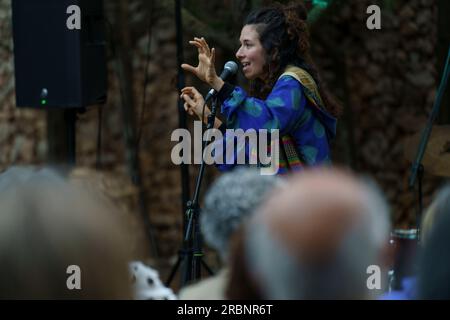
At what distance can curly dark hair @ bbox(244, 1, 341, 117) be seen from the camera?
10.2 ft

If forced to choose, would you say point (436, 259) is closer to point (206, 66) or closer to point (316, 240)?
point (316, 240)

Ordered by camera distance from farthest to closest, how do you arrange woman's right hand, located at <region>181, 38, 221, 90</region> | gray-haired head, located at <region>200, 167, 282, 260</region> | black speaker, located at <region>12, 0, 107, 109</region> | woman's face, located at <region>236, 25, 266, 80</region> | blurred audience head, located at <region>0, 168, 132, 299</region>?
black speaker, located at <region>12, 0, 107, 109</region> < woman's face, located at <region>236, 25, 266, 80</region> < woman's right hand, located at <region>181, 38, 221, 90</region> < gray-haired head, located at <region>200, 167, 282, 260</region> < blurred audience head, located at <region>0, 168, 132, 299</region>

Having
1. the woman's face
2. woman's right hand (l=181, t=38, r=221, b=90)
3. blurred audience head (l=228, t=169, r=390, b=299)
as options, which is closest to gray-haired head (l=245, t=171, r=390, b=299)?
blurred audience head (l=228, t=169, r=390, b=299)

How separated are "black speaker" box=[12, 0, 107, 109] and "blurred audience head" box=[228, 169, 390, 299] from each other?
2926 millimetres

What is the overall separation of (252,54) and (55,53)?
144cm

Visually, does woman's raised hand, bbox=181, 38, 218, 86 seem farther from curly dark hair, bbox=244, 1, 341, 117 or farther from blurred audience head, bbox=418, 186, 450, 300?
blurred audience head, bbox=418, 186, 450, 300

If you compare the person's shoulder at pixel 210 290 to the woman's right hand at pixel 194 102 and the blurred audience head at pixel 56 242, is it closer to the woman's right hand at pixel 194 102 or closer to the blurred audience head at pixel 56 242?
the blurred audience head at pixel 56 242

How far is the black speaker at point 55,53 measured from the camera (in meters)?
4.17

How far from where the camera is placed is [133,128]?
606 cm

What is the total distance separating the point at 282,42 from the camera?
3107 mm

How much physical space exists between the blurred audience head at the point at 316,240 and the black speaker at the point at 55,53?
115 inches

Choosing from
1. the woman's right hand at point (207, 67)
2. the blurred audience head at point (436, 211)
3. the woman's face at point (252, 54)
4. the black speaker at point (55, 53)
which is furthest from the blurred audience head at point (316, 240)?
the black speaker at point (55, 53)
